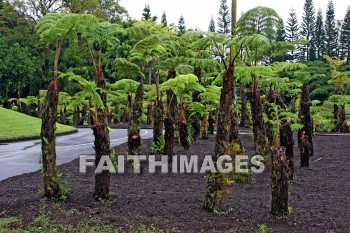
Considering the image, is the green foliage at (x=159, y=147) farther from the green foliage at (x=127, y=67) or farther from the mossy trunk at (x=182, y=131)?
the green foliage at (x=127, y=67)

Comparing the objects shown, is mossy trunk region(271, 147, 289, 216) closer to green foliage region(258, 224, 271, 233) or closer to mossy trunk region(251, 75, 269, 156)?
green foliage region(258, 224, 271, 233)

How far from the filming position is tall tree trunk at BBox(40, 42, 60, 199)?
6.51 metres

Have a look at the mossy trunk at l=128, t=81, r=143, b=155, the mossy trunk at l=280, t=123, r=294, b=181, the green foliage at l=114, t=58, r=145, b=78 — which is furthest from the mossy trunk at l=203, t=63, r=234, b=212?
the green foliage at l=114, t=58, r=145, b=78

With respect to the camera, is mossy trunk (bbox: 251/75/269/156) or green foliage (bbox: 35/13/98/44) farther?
mossy trunk (bbox: 251/75/269/156)

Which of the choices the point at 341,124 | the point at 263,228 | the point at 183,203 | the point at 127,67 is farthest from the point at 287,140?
the point at 341,124

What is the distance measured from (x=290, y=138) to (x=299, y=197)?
1.85 metres

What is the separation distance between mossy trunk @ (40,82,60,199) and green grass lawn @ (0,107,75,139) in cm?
1344

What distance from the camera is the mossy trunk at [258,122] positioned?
32.0 feet

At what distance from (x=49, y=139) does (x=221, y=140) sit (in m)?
2.56

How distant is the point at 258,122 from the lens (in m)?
9.91

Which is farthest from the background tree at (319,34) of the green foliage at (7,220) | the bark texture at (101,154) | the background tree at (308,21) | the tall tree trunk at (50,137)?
the green foliage at (7,220)

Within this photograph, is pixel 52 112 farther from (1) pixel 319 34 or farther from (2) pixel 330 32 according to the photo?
(1) pixel 319 34

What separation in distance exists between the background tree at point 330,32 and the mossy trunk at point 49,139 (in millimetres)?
48945

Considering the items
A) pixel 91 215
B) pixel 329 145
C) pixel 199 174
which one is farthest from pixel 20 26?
pixel 91 215
